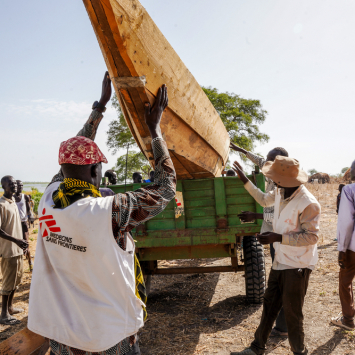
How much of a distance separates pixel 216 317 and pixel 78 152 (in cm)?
317

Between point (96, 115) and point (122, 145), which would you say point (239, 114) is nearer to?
point (122, 145)

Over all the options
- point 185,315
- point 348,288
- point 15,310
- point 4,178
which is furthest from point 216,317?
point 4,178

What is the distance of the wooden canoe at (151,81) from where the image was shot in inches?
85.8

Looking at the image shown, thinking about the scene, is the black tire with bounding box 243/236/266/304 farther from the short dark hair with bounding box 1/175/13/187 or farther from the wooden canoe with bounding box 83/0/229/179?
the short dark hair with bounding box 1/175/13/187

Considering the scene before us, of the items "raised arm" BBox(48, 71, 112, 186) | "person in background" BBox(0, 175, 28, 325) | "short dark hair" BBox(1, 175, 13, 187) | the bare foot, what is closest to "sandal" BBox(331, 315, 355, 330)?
"raised arm" BBox(48, 71, 112, 186)

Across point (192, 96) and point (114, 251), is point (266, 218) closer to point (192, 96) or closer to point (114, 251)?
point (192, 96)

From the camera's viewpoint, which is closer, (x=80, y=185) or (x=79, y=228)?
(x=79, y=228)

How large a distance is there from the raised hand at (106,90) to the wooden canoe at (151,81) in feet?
0.18

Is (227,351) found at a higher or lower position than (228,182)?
lower

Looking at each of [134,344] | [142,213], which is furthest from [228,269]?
[142,213]

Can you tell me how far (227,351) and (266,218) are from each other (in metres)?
1.38

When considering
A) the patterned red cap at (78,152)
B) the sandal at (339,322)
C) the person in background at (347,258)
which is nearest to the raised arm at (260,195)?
the person in background at (347,258)

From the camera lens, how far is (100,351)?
1.43 m

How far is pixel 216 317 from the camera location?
391cm
